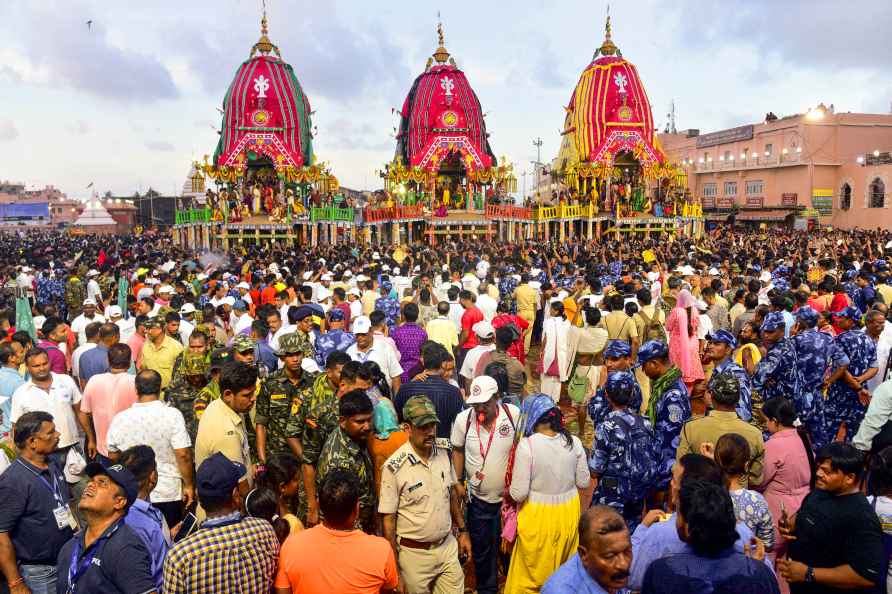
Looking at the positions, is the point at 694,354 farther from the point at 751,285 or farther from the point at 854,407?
the point at 751,285

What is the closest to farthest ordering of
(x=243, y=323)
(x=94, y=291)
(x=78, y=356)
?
1. (x=78, y=356)
2. (x=243, y=323)
3. (x=94, y=291)

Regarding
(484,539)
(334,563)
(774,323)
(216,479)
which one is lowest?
(484,539)

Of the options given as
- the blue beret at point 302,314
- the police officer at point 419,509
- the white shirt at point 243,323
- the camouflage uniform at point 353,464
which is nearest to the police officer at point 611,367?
the police officer at point 419,509

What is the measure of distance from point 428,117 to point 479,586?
32.9 meters

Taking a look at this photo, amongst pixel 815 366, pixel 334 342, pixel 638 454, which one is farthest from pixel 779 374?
pixel 334 342

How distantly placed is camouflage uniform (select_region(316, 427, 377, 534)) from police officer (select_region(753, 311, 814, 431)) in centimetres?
343

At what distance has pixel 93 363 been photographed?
19.3 ft

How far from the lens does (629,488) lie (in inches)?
147

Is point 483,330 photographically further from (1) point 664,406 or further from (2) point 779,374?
(2) point 779,374

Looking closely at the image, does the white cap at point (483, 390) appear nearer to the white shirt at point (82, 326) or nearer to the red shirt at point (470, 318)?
the red shirt at point (470, 318)

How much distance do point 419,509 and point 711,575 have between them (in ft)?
5.32

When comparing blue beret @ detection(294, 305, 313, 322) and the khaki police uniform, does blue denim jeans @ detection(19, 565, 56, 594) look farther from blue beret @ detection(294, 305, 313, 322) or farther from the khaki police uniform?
blue beret @ detection(294, 305, 313, 322)

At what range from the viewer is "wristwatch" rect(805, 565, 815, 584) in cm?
293

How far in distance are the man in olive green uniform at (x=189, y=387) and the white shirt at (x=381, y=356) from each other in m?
1.27
